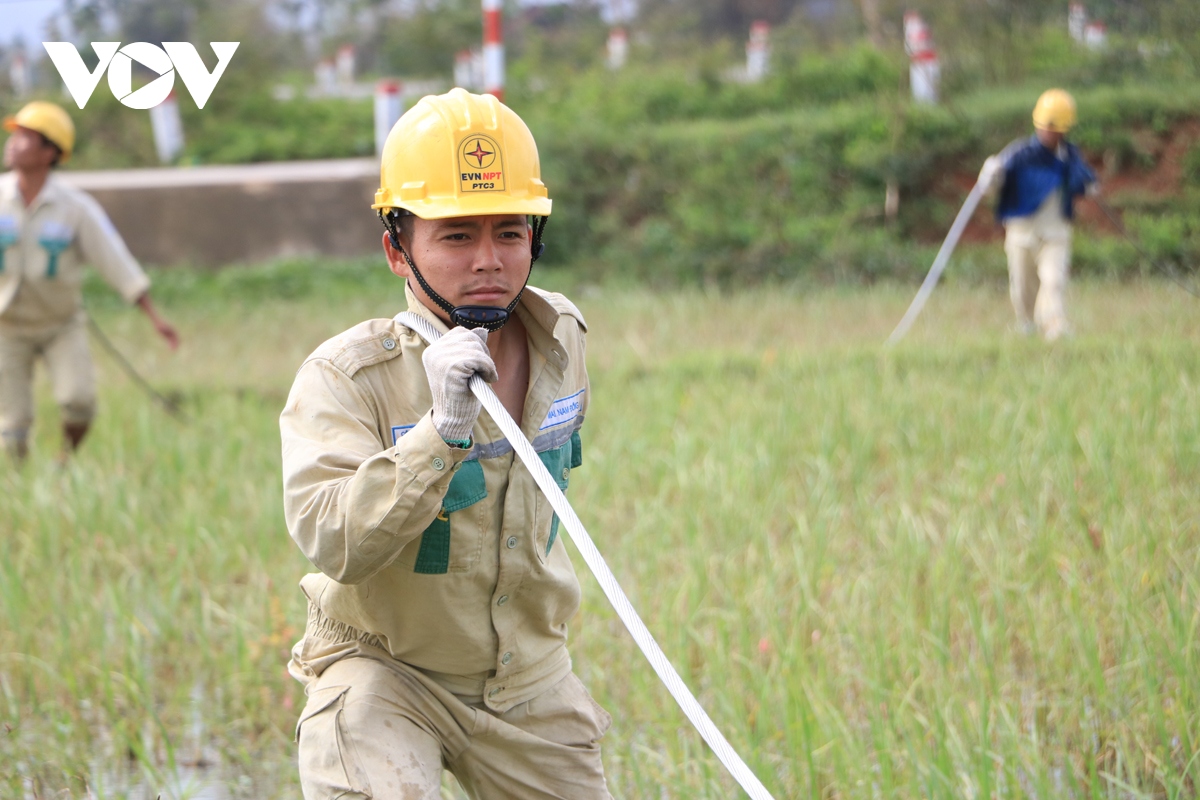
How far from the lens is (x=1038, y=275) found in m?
8.27

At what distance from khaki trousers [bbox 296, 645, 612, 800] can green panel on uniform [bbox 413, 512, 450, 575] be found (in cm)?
18

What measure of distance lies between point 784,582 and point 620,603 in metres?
2.18

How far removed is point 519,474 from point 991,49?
1111cm

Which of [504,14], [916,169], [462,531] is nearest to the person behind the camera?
[462,531]

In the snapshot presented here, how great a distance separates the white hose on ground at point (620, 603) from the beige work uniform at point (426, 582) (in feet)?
0.27

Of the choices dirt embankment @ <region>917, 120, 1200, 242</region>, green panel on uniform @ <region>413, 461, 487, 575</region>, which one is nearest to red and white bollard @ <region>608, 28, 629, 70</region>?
Answer: dirt embankment @ <region>917, 120, 1200, 242</region>

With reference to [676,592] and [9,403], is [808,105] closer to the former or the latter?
[9,403]

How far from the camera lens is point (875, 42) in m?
13.7

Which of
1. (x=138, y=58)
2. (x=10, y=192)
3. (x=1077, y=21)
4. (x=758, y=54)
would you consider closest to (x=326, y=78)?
(x=758, y=54)

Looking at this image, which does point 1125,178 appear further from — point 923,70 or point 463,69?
point 463,69

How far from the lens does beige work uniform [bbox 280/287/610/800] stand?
191 cm

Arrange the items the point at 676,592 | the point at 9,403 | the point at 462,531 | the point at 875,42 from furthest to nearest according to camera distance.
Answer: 1. the point at 875,42
2. the point at 9,403
3. the point at 676,592
4. the point at 462,531

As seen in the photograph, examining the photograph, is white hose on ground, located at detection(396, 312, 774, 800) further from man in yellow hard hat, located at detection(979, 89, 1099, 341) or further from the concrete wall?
the concrete wall

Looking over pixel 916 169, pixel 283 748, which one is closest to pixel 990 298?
pixel 916 169
